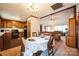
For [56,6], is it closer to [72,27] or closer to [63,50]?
[72,27]

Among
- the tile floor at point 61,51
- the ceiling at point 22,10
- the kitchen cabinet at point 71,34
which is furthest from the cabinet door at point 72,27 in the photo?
the ceiling at point 22,10

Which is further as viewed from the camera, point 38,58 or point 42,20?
point 42,20

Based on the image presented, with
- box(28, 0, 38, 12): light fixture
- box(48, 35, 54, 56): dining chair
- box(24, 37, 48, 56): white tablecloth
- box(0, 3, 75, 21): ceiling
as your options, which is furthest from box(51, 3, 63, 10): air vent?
box(24, 37, 48, 56): white tablecloth

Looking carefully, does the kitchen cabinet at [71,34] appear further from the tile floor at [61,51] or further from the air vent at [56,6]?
the air vent at [56,6]

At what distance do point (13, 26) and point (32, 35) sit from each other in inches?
16.6

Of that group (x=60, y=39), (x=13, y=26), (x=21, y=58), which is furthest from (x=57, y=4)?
(x=21, y=58)

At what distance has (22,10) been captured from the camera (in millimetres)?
1765

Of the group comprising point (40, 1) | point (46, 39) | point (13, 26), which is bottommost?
point (46, 39)

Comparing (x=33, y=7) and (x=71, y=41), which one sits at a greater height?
(x=33, y=7)

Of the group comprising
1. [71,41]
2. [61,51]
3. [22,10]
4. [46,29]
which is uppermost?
[22,10]

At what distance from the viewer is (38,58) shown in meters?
1.71

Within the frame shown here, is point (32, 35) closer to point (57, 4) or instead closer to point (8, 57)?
point (8, 57)

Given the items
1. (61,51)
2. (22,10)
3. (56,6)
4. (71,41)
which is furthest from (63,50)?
(22,10)

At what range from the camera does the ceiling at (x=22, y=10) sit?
1697 mm
